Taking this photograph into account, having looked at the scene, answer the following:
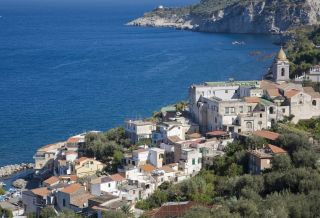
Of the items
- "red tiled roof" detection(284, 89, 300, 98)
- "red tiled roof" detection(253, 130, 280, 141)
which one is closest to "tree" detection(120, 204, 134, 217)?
"red tiled roof" detection(253, 130, 280, 141)

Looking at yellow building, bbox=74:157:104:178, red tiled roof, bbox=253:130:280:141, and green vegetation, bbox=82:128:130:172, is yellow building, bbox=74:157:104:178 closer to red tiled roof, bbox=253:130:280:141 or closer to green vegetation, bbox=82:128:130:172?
green vegetation, bbox=82:128:130:172

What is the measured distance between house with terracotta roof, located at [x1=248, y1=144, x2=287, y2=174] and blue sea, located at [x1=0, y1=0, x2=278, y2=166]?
15768 millimetres

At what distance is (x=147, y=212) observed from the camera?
2352cm

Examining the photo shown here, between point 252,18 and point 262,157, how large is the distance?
312ft

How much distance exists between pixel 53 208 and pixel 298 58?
96.2 feet

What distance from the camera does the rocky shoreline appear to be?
35344mm

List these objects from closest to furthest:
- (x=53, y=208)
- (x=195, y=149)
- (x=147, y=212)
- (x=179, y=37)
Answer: (x=147, y=212) < (x=53, y=208) < (x=195, y=149) < (x=179, y=37)

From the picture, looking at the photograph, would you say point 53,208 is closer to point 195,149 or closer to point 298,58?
point 195,149

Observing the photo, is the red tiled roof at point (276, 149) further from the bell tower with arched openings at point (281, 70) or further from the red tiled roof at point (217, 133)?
the bell tower with arched openings at point (281, 70)

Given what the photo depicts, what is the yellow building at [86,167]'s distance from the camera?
1195 inches

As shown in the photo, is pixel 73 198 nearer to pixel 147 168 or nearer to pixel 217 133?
pixel 147 168

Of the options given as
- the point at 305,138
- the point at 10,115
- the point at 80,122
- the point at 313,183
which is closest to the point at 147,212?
the point at 313,183

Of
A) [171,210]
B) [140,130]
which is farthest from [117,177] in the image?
[171,210]

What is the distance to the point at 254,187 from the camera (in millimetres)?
23484
